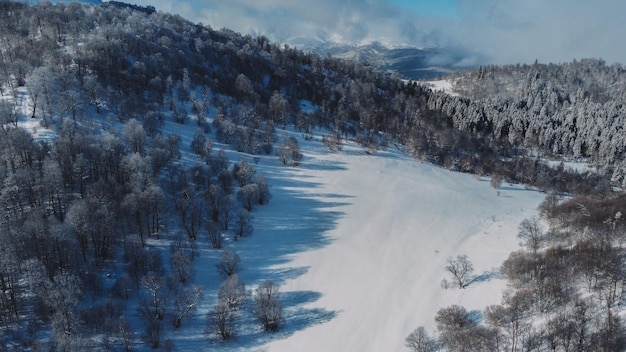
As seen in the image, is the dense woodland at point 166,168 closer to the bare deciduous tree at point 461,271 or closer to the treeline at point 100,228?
the treeline at point 100,228

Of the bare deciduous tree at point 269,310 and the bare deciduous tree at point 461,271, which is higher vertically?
the bare deciduous tree at point 461,271

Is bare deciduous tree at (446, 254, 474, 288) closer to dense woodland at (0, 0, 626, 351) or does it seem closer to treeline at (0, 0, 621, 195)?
dense woodland at (0, 0, 626, 351)

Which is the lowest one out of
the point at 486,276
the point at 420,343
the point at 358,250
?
the point at 420,343

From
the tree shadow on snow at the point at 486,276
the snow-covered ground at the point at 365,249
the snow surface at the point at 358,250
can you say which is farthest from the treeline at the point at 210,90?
the tree shadow on snow at the point at 486,276

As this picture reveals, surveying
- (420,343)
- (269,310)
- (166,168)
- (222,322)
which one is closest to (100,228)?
(222,322)

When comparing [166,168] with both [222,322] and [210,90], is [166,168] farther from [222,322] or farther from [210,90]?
[210,90]
